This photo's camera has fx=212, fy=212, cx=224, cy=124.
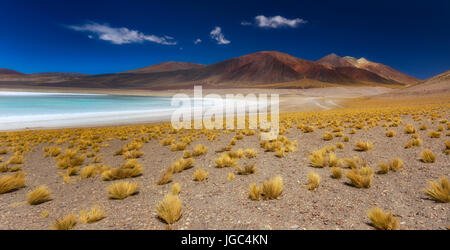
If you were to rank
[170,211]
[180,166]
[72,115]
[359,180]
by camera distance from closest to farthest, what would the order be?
[170,211] → [359,180] → [180,166] → [72,115]

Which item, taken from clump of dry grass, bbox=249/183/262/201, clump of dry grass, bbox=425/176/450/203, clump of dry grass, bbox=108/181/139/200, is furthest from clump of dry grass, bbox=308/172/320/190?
clump of dry grass, bbox=108/181/139/200

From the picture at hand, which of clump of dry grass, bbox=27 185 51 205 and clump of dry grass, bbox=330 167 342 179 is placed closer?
clump of dry grass, bbox=27 185 51 205

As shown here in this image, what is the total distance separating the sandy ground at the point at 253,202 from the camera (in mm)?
3054

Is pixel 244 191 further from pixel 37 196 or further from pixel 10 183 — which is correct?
pixel 10 183

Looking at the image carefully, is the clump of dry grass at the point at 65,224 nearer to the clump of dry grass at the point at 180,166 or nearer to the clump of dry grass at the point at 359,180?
the clump of dry grass at the point at 180,166

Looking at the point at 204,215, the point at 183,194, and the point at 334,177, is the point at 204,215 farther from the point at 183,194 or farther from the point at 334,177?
the point at 334,177

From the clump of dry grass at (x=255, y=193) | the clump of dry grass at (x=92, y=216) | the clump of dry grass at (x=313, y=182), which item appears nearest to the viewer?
the clump of dry grass at (x=92, y=216)

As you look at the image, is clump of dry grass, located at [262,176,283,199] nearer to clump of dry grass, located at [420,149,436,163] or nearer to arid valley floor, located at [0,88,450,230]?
arid valley floor, located at [0,88,450,230]

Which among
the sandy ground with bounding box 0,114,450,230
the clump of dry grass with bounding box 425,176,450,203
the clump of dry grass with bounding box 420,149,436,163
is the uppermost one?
the clump of dry grass with bounding box 420,149,436,163

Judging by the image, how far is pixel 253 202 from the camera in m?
3.73

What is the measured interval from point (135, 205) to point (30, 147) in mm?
8800

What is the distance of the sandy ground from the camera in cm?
305

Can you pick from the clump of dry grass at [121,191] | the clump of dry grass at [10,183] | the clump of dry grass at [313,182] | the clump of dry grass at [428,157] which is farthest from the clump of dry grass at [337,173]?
the clump of dry grass at [10,183]

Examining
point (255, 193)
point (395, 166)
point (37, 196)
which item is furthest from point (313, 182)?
point (37, 196)
